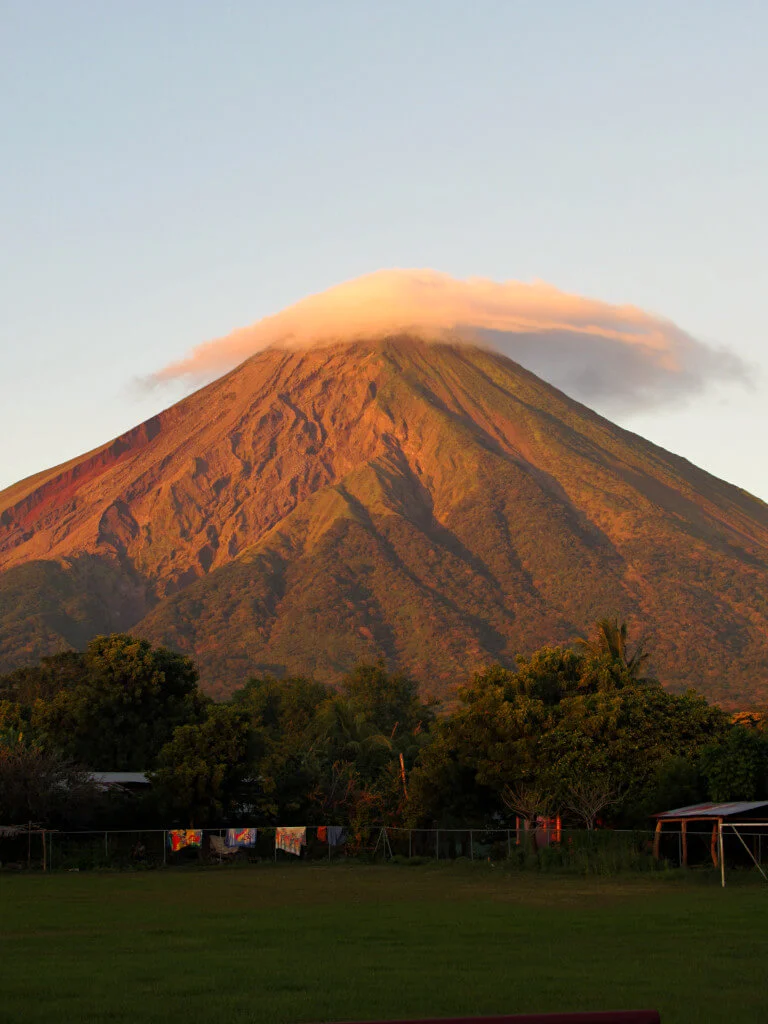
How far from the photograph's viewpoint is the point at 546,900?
31.9 m

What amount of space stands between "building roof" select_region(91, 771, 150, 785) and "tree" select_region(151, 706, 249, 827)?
285 centimetres

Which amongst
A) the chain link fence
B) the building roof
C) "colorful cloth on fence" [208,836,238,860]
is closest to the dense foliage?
the chain link fence

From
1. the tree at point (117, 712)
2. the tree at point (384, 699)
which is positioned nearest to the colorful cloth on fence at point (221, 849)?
the tree at point (117, 712)

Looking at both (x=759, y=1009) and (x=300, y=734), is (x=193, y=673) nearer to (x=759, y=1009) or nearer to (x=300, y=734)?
(x=300, y=734)

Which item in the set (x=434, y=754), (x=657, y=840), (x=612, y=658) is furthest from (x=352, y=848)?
(x=657, y=840)

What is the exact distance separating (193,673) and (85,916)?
39.5 m

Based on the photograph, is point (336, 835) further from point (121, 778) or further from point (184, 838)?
point (121, 778)

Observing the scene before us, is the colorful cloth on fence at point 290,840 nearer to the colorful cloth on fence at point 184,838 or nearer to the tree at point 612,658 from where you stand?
Result: the colorful cloth on fence at point 184,838

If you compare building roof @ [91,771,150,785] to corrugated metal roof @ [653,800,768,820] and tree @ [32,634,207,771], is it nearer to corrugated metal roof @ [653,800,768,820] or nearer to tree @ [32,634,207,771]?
tree @ [32,634,207,771]

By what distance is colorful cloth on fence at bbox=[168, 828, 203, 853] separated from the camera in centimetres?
4881

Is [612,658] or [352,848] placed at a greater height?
[612,658]

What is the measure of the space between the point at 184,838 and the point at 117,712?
15.9 metres

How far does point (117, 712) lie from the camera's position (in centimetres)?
6412

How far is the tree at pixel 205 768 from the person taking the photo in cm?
5275
